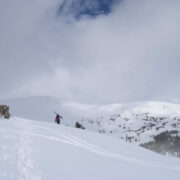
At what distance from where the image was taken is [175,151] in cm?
12681

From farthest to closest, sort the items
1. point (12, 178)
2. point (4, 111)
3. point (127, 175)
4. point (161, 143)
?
point (161, 143)
point (4, 111)
point (127, 175)
point (12, 178)

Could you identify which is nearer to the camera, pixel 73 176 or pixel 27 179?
pixel 27 179

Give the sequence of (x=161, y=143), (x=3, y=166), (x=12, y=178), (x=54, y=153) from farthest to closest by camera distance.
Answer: (x=161, y=143) → (x=54, y=153) → (x=3, y=166) → (x=12, y=178)

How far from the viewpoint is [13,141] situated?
7633 mm

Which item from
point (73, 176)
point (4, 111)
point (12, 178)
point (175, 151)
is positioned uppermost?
point (4, 111)

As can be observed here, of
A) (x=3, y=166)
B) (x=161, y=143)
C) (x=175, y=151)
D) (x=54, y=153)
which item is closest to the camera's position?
(x=3, y=166)

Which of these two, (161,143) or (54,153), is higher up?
(54,153)

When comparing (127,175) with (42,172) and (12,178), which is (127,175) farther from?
(12,178)

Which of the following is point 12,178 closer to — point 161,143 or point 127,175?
point 127,175

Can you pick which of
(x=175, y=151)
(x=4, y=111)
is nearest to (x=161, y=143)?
(x=175, y=151)

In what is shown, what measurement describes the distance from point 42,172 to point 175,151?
493 ft

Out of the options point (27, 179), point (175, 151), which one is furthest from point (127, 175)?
point (175, 151)

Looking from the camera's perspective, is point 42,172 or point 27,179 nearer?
point 27,179

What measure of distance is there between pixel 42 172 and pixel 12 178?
3.22 feet
